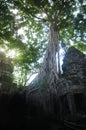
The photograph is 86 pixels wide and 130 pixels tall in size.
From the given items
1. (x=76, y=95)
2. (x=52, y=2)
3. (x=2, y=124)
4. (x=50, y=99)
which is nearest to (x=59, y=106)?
(x=50, y=99)

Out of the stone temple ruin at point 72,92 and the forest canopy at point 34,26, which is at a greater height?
the forest canopy at point 34,26

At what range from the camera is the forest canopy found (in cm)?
1311

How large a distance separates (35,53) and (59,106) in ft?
29.1

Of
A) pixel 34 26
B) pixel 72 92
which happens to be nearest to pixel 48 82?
pixel 72 92

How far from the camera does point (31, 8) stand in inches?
588

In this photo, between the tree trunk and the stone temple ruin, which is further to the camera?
the stone temple ruin

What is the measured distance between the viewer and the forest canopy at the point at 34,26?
516 inches

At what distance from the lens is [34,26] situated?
57.9 feet

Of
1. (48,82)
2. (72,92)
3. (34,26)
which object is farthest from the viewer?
(34,26)

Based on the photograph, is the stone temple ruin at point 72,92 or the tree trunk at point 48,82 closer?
the tree trunk at point 48,82

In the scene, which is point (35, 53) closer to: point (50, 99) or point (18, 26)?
point (18, 26)

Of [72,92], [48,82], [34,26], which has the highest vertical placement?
[34,26]

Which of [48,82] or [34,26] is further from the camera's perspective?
[34,26]

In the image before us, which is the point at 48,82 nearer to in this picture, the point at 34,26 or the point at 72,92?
the point at 72,92
